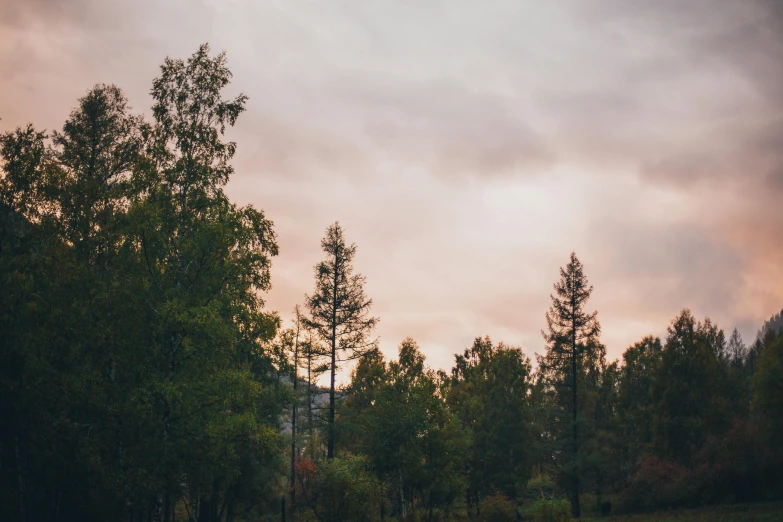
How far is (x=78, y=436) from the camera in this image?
19.8 m

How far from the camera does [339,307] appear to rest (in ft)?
129

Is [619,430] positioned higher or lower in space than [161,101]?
lower

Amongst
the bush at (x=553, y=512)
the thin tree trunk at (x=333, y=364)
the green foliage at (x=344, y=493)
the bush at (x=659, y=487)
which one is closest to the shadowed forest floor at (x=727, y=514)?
the bush at (x=659, y=487)

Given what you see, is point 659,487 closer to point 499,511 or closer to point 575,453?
point 575,453

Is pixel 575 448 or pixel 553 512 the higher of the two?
pixel 575 448

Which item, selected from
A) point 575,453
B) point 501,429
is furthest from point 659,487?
point 501,429

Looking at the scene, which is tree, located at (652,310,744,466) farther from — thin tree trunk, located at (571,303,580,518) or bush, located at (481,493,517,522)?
bush, located at (481,493,517,522)

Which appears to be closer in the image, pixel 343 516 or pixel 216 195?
pixel 216 195

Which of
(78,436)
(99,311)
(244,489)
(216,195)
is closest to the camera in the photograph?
(78,436)

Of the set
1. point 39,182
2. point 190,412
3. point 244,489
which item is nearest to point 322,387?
point 244,489

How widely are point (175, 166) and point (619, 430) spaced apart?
51485 mm

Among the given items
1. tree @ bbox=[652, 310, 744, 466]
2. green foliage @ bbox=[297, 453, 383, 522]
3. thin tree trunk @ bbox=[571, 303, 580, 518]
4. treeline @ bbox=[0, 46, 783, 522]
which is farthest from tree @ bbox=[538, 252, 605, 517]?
green foliage @ bbox=[297, 453, 383, 522]

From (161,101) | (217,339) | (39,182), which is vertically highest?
(161,101)

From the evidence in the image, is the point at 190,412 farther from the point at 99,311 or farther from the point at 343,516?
the point at 343,516
